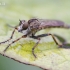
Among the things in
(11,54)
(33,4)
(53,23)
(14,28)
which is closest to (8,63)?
(11,54)

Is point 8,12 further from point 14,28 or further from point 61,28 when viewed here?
point 61,28

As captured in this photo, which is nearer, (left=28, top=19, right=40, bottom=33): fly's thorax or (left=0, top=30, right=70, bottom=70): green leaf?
(left=0, top=30, right=70, bottom=70): green leaf

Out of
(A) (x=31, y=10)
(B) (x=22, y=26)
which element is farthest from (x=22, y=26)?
(A) (x=31, y=10)

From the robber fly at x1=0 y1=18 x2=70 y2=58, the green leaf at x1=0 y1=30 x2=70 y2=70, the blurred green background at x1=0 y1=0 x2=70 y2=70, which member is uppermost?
the blurred green background at x1=0 y1=0 x2=70 y2=70

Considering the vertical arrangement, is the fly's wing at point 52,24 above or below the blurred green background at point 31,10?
below

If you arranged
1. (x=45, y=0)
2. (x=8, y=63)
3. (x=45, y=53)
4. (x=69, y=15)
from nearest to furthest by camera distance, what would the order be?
(x=8, y=63)
(x=45, y=53)
(x=69, y=15)
(x=45, y=0)

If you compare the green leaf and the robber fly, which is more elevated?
the robber fly

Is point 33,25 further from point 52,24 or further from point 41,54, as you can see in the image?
point 41,54

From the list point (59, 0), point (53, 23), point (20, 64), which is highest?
point (59, 0)
